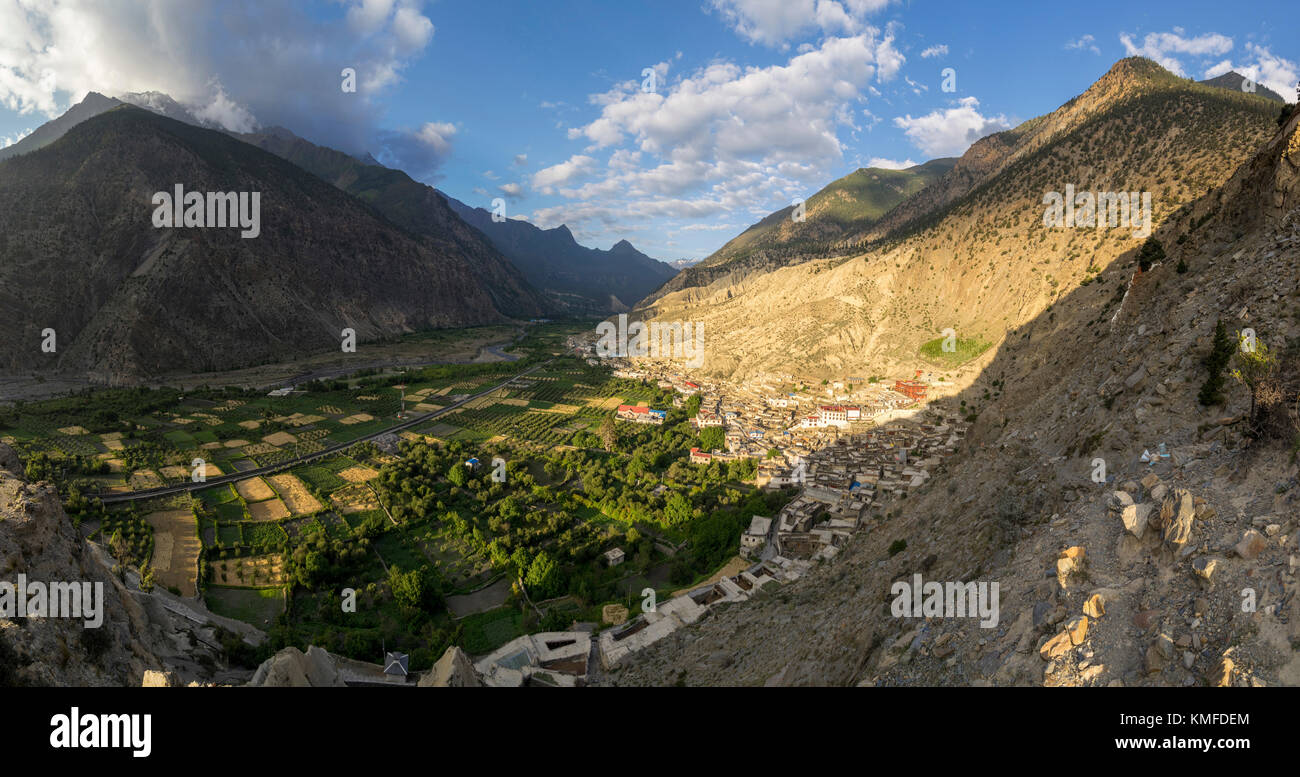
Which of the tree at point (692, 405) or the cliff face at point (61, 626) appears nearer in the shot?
the cliff face at point (61, 626)

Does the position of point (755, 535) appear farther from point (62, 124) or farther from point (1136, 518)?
point (62, 124)

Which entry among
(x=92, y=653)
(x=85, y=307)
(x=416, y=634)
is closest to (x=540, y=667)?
(x=416, y=634)

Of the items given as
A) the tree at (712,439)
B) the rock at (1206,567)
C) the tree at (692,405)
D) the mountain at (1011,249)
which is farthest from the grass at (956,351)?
the rock at (1206,567)

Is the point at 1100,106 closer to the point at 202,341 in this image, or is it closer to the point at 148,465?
the point at 148,465

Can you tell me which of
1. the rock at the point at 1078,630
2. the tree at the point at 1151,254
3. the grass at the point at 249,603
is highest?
the tree at the point at 1151,254

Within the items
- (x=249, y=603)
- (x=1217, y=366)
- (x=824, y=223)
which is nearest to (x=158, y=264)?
(x=249, y=603)

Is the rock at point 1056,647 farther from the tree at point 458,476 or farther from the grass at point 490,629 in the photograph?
the tree at point 458,476
